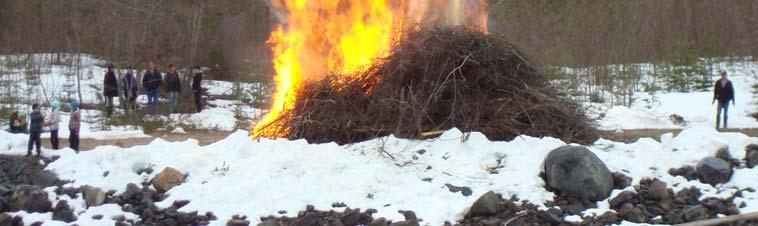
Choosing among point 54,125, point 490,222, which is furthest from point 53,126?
point 490,222

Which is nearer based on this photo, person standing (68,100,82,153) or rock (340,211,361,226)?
rock (340,211,361,226)

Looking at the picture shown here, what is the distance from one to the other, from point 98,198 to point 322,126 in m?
3.65

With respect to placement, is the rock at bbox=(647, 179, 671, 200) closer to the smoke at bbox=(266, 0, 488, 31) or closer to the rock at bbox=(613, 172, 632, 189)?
the rock at bbox=(613, 172, 632, 189)

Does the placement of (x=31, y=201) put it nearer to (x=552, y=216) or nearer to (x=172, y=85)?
(x=552, y=216)

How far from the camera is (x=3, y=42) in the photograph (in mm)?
26234

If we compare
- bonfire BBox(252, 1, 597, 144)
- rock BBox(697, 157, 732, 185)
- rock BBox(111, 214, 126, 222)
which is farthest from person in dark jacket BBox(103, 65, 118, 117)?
rock BBox(697, 157, 732, 185)

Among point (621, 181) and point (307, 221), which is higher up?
point (621, 181)

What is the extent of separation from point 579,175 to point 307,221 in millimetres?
3315

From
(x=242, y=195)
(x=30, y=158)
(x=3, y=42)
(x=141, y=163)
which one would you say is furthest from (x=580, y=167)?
(x=3, y=42)

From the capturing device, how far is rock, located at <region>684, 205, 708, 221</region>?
28.0 ft

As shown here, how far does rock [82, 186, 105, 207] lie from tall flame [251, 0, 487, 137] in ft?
13.2

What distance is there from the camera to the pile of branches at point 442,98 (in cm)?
1123

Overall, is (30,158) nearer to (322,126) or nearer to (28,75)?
(322,126)

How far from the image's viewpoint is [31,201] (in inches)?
353
